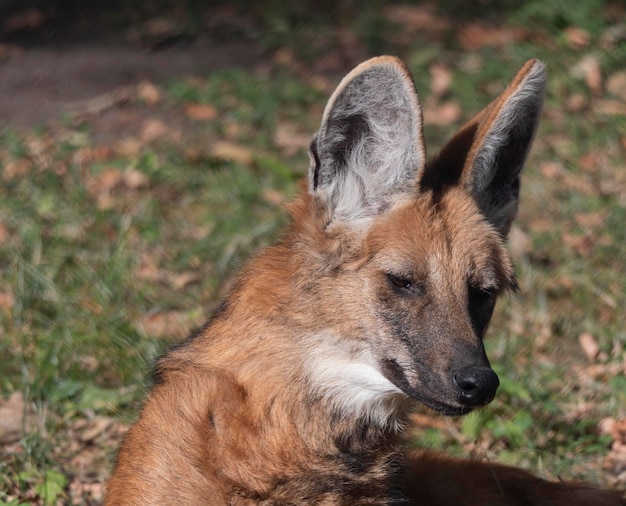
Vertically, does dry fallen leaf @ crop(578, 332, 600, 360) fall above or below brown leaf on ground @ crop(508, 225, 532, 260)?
below

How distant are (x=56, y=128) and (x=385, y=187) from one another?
5099 mm

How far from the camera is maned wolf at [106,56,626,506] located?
3094 millimetres

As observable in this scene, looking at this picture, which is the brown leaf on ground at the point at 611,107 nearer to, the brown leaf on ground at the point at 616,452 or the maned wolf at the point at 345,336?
the brown leaf on ground at the point at 616,452

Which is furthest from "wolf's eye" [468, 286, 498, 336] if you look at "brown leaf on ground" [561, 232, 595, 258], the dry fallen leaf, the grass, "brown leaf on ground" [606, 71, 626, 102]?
"brown leaf on ground" [606, 71, 626, 102]

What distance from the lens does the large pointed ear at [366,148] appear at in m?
3.20

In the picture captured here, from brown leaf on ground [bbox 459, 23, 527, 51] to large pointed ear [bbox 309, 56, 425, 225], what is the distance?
6.64 metres

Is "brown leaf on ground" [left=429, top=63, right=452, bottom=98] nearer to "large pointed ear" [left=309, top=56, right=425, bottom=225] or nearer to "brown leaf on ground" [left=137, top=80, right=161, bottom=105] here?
"brown leaf on ground" [left=137, top=80, right=161, bottom=105]

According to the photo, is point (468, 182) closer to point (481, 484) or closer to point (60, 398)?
point (481, 484)

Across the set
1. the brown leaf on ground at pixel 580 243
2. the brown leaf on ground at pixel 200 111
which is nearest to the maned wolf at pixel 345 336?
the brown leaf on ground at pixel 580 243

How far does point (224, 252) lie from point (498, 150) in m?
2.81

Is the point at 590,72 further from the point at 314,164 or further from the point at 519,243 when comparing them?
the point at 314,164

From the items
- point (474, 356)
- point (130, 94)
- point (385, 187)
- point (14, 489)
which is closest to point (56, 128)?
point (130, 94)

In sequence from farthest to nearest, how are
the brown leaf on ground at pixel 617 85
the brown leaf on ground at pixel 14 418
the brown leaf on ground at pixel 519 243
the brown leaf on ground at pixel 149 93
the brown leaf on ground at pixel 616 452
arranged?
the brown leaf on ground at pixel 617 85 → the brown leaf on ground at pixel 149 93 → the brown leaf on ground at pixel 519 243 → the brown leaf on ground at pixel 14 418 → the brown leaf on ground at pixel 616 452

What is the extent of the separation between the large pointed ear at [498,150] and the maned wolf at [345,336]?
13mm
